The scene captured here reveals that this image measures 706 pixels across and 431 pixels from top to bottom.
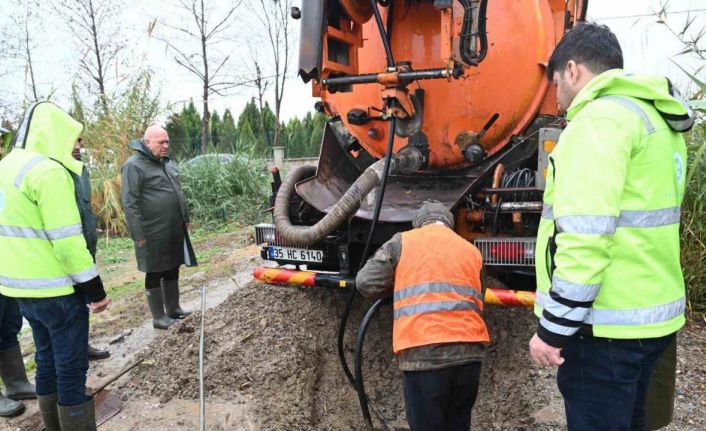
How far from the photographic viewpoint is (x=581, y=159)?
1.62m

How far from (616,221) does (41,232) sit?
2.59 m

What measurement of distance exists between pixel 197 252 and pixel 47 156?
18.2ft

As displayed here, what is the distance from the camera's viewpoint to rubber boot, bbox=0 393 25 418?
134 inches

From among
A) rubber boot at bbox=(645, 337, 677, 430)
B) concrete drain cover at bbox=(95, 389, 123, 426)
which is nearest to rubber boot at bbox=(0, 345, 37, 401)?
concrete drain cover at bbox=(95, 389, 123, 426)

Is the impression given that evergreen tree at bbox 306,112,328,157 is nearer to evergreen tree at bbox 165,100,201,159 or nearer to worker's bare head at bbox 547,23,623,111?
evergreen tree at bbox 165,100,201,159

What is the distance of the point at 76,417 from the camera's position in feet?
9.09

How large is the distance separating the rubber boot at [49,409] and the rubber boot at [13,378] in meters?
0.86

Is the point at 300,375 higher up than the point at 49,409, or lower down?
lower down

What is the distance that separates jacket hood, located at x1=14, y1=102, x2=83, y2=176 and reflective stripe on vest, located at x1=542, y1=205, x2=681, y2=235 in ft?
7.89

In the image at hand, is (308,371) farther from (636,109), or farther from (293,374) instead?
(636,109)

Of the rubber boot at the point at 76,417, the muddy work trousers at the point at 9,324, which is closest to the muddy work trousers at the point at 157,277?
the muddy work trousers at the point at 9,324

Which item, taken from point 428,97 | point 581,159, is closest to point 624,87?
point 581,159

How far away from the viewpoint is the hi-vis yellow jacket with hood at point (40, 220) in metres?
2.61

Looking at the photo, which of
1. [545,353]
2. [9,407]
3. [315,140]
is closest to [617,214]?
[545,353]
